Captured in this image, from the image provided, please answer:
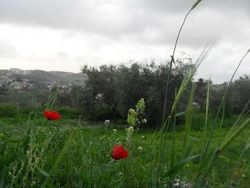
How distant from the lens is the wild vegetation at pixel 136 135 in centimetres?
219

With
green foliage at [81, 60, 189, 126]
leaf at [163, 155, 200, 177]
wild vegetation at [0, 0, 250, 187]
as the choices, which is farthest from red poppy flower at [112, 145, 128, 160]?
green foliage at [81, 60, 189, 126]

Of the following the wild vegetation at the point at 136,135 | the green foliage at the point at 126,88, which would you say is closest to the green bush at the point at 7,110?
the wild vegetation at the point at 136,135

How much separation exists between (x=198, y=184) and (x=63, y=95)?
29.5m

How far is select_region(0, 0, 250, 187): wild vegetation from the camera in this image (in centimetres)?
219

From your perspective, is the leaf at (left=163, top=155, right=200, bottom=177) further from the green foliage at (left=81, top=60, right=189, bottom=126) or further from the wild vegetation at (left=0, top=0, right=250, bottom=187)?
the green foliage at (left=81, top=60, right=189, bottom=126)

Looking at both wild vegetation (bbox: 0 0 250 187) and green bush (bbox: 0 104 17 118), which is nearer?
wild vegetation (bbox: 0 0 250 187)

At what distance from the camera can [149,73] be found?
86.4 feet

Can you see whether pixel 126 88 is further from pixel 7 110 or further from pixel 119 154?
pixel 119 154

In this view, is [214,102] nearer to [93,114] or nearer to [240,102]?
[240,102]

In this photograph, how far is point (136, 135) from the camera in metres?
5.67

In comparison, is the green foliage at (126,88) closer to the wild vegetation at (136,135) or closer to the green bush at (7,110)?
the wild vegetation at (136,135)

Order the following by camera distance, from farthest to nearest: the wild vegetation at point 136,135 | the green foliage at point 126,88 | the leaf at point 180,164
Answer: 1. the green foliage at point 126,88
2. the wild vegetation at point 136,135
3. the leaf at point 180,164

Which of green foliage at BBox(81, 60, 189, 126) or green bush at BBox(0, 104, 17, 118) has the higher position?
green foliage at BBox(81, 60, 189, 126)

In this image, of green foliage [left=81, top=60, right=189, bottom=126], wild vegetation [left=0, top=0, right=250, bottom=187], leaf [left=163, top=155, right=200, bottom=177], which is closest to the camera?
leaf [left=163, top=155, right=200, bottom=177]
